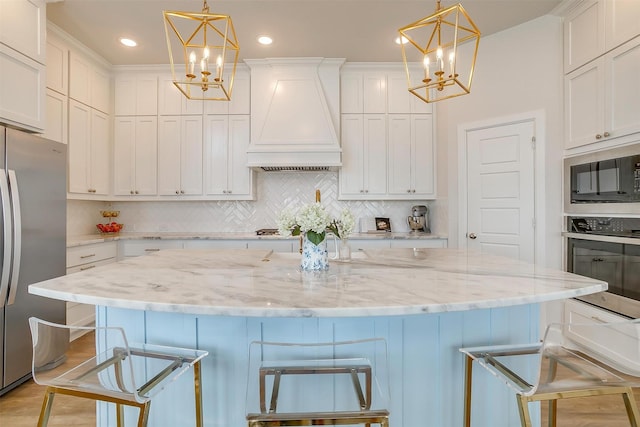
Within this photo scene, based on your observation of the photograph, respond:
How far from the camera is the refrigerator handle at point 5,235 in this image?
7.02 feet

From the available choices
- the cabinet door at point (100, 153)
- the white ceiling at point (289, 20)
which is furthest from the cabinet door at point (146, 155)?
the white ceiling at point (289, 20)

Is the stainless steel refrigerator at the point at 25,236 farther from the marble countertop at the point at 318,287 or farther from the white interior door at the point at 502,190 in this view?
the white interior door at the point at 502,190

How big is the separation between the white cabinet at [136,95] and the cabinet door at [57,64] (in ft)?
2.27

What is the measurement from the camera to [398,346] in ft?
4.74

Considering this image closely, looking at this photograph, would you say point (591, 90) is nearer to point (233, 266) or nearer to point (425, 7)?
point (425, 7)

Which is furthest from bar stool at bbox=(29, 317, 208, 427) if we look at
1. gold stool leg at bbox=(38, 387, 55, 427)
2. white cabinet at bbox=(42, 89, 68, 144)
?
white cabinet at bbox=(42, 89, 68, 144)

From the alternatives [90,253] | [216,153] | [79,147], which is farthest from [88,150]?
[216,153]

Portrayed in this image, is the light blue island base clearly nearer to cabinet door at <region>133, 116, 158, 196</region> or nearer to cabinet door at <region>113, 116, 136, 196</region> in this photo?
cabinet door at <region>133, 116, 158, 196</region>

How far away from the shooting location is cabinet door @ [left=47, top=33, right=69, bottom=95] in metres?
3.14

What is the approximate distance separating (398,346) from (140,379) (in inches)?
43.4

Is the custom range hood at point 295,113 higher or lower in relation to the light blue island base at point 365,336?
higher

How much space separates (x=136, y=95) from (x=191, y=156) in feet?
3.11

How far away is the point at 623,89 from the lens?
2467mm

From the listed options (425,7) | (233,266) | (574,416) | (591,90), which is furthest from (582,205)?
A: (233,266)
